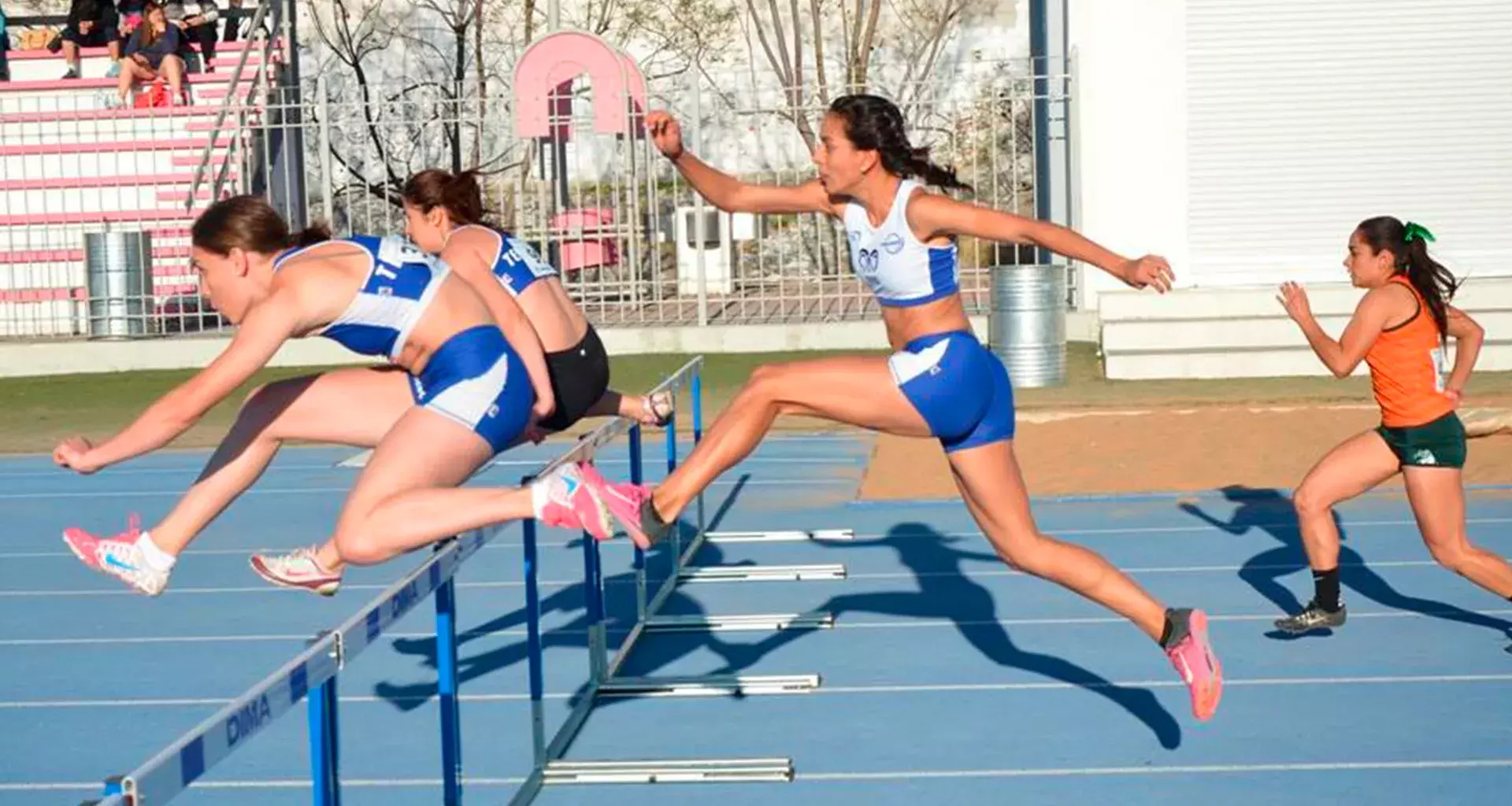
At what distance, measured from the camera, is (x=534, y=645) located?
20.4 feet

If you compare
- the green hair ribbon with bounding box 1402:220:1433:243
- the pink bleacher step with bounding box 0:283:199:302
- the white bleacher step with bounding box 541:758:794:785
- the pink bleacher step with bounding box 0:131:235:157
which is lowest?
the white bleacher step with bounding box 541:758:794:785

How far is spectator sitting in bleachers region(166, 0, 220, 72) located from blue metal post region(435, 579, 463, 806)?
21531 mm

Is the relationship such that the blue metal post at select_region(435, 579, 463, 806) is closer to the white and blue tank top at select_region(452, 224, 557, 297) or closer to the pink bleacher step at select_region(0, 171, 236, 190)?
the white and blue tank top at select_region(452, 224, 557, 297)

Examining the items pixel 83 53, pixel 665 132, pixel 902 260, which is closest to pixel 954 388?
pixel 902 260

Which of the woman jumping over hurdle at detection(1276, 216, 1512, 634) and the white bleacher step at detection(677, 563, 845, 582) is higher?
the woman jumping over hurdle at detection(1276, 216, 1512, 634)

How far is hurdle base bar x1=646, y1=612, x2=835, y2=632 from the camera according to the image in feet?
28.7

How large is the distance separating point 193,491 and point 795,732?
2.18m

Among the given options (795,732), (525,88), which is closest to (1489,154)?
(525,88)

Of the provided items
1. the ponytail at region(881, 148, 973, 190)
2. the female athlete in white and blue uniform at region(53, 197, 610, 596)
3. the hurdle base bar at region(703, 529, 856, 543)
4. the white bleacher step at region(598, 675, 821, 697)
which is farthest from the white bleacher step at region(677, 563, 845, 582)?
the female athlete in white and blue uniform at region(53, 197, 610, 596)

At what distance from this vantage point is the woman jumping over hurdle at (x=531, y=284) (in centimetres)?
720

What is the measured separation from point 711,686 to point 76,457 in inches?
107

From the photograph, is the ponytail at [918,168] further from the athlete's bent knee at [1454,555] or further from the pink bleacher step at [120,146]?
the pink bleacher step at [120,146]

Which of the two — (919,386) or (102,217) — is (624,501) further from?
(102,217)

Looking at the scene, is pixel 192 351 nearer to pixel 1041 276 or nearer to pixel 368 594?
pixel 1041 276
